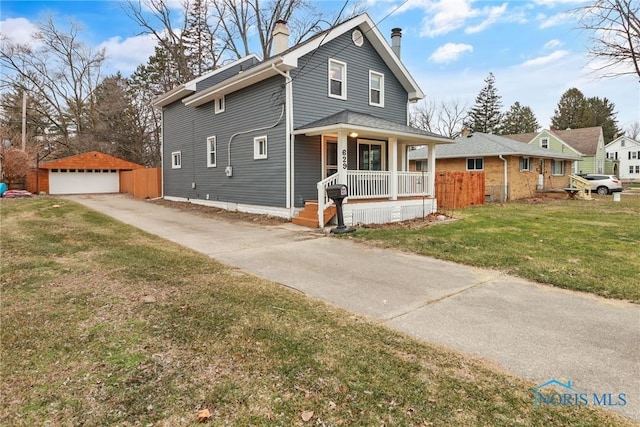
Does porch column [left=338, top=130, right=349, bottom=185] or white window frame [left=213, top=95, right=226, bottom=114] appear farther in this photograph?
white window frame [left=213, top=95, right=226, bottom=114]

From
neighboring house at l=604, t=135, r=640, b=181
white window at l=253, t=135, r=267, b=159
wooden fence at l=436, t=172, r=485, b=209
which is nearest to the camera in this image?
white window at l=253, t=135, r=267, b=159

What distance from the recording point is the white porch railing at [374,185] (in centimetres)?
1034

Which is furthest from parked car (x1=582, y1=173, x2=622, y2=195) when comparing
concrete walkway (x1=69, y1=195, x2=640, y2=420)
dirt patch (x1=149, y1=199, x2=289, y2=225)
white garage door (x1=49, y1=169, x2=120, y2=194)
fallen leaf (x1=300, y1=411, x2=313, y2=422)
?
white garage door (x1=49, y1=169, x2=120, y2=194)

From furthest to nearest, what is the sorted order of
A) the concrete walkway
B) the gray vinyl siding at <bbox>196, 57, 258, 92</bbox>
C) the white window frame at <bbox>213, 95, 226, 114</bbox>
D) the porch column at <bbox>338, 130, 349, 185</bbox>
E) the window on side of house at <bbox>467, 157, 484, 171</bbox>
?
the window on side of house at <bbox>467, 157, 484, 171</bbox>
the gray vinyl siding at <bbox>196, 57, 258, 92</bbox>
the white window frame at <bbox>213, 95, 226, 114</bbox>
the porch column at <bbox>338, 130, 349, 185</bbox>
the concrete walkway

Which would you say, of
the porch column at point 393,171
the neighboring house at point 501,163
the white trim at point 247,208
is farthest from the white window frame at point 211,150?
the neighboring house at point 501,163

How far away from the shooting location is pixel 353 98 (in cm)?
1362

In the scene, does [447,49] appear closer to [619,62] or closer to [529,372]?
[619,62]

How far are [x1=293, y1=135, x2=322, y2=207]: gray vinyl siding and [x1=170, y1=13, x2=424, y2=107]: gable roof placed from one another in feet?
7.69

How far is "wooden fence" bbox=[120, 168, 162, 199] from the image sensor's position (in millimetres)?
20969

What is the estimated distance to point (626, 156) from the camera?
52.6m

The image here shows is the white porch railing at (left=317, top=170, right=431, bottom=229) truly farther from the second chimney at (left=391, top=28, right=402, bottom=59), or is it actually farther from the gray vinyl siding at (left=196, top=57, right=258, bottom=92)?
the gray vinyl siding at (left=196, top=57, right=258, bottom=92)

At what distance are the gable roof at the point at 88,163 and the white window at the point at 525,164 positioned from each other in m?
27.0

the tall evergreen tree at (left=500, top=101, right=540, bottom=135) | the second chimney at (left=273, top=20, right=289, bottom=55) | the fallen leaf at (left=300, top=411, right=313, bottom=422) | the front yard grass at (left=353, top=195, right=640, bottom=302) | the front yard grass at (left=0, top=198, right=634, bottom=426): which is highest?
the tall evergreen tree at (left=500, top=101, right=540, bottom=135)

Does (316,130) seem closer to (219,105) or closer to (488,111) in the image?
(219,105)
